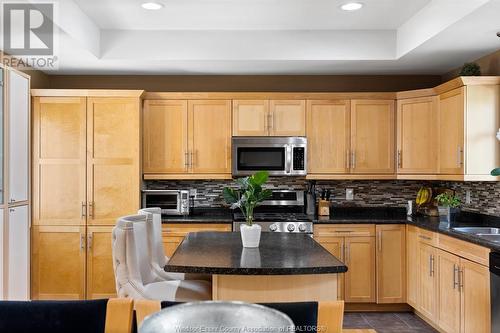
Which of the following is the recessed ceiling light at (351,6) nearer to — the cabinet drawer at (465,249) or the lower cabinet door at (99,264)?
the cabinet drawer at (465,249)

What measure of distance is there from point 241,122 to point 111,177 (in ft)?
4.63

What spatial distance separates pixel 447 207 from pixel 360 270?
3.29ft

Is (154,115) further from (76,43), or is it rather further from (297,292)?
(297,292)

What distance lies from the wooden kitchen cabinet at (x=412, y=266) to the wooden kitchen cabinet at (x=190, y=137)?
187 cm

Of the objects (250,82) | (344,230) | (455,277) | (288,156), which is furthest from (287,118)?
(455,277)

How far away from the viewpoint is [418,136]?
4289mm

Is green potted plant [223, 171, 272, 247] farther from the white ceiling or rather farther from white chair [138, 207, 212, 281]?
the white ceiling

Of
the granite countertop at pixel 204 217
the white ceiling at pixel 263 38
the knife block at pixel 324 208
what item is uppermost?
the white ceiling at pixel 263 38

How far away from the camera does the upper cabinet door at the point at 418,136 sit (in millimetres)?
4172

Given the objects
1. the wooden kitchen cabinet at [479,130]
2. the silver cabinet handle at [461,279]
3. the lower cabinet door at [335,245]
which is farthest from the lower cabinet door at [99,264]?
the wooden kitchen cabinet at [479,130]

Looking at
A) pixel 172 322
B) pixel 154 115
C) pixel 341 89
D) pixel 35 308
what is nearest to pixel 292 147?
pixel 341 89

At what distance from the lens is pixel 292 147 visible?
4.47 meters

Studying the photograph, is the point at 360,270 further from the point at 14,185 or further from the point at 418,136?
the point at 14,185

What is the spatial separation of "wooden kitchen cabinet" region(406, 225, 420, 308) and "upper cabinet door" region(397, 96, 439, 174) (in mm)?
624
